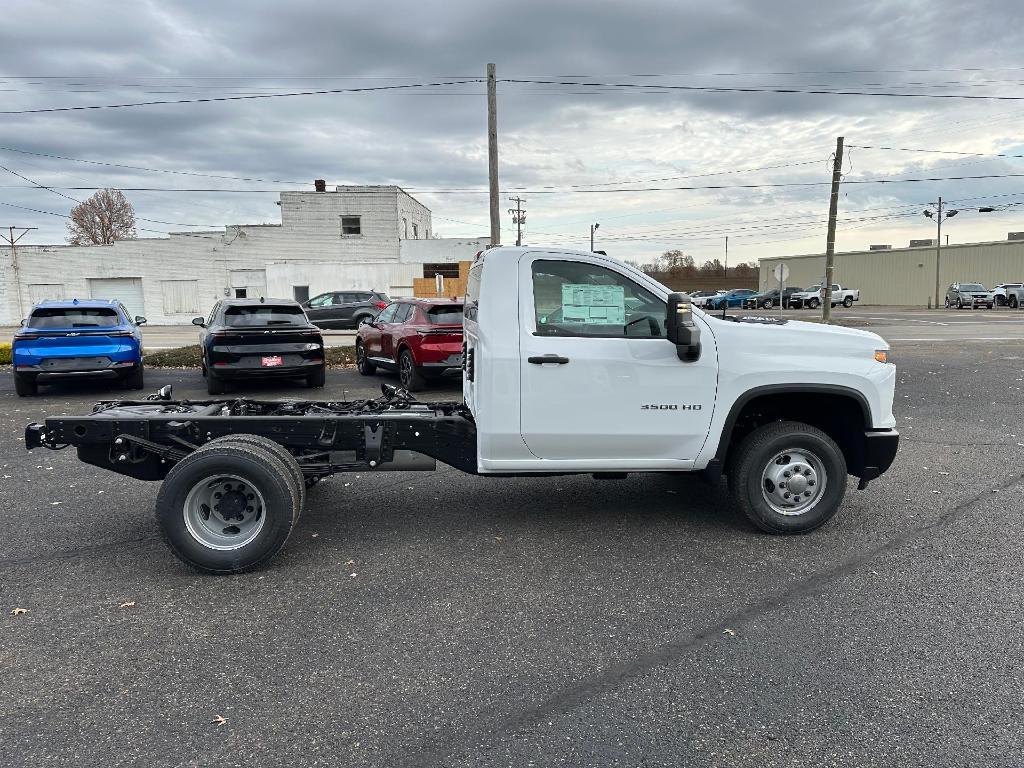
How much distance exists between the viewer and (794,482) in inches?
Result: 195

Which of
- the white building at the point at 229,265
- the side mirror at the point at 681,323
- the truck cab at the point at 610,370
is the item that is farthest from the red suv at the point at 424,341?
the white building at the point at 229,265

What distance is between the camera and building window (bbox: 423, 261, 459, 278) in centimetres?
3862

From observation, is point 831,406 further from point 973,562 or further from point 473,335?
point 473,335

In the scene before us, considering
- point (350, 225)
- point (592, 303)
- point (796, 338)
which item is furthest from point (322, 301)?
point (796, 338)

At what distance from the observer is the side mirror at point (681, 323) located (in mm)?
4461

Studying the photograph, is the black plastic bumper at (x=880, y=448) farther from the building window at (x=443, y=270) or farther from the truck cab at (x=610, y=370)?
the building window at (x=443, y=270)

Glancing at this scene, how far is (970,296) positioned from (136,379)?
48590 mm

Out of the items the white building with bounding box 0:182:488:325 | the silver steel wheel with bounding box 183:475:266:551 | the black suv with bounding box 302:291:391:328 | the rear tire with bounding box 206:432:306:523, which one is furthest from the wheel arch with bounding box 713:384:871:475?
the white building with bounding box 0:182:488:325

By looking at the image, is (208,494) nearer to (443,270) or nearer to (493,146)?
(493,146)

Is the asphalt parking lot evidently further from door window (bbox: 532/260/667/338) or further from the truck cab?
door window (bbox: 532/260/667/338)

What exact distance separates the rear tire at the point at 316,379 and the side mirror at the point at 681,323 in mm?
8747

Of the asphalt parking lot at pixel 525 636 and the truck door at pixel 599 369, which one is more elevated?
the truck door at pixel 599 369

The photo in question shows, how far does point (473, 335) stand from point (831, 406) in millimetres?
2632

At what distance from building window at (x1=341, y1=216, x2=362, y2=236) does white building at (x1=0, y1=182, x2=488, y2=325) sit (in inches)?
16.0
